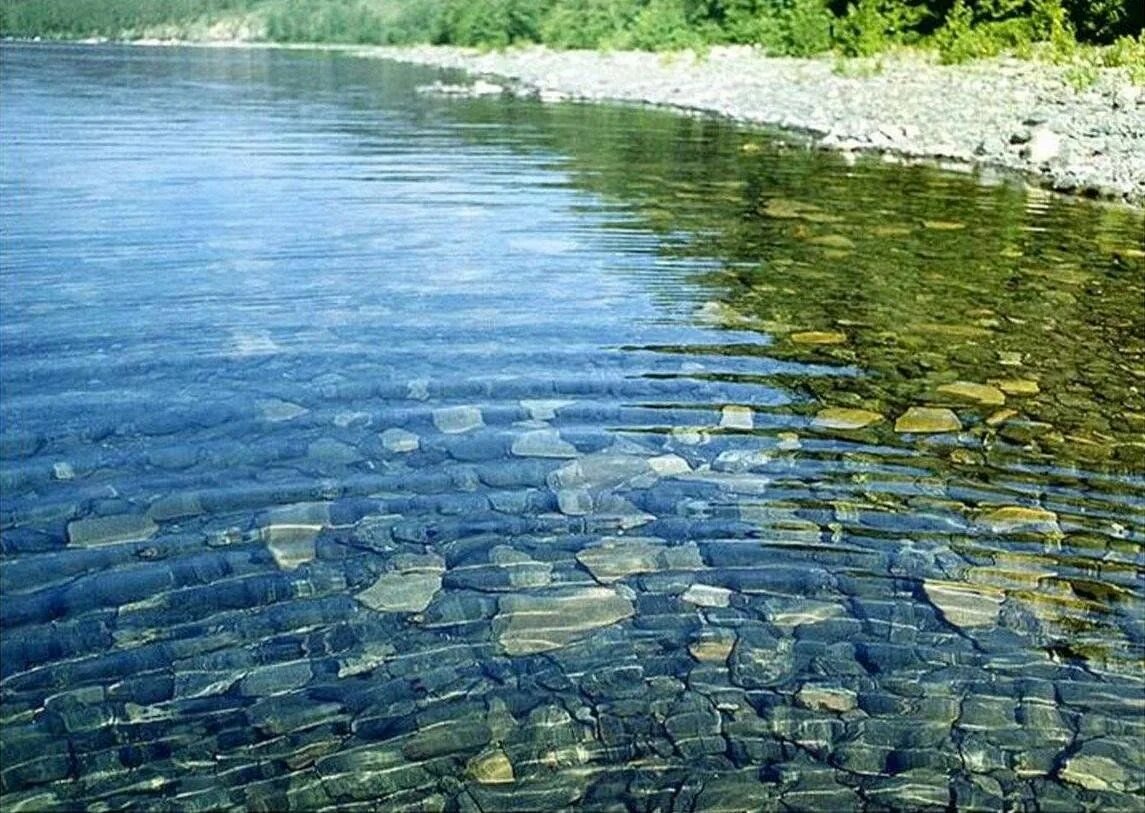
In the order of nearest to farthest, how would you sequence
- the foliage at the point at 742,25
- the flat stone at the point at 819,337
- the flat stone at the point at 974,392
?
1. the flat stone at the point at 974,392
2. the flat stone at the point at 819,337
3. the foliage at the point at 742,25

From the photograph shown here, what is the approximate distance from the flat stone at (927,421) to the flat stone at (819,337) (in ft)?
5.06

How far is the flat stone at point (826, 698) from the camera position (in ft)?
13.5

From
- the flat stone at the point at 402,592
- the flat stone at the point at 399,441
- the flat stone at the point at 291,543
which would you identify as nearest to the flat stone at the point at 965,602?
the flat stone at the point at 402,592

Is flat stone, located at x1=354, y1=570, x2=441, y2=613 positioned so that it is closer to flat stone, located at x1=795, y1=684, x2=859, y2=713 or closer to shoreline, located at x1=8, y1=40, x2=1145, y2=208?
flat stone, located at x1=795, y1=684, x2=859, y2=713

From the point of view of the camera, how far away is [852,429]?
7000 mm

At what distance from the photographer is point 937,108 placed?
87.5 feet

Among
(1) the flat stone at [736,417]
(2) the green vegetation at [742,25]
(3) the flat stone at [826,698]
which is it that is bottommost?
(3) the flat stone at [826,698]

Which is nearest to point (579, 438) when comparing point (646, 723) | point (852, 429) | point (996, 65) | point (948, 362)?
point (852, 429)

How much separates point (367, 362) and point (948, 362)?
4.46 metres

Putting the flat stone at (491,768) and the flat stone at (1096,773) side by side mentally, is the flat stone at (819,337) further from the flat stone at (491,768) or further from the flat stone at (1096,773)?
the flat stone at (491,768)

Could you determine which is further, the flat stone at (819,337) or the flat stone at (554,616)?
the flat stone at (819,337)

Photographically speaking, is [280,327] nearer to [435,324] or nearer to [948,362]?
[435,324]

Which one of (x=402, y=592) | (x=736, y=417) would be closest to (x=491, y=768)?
(x=402, y=592)

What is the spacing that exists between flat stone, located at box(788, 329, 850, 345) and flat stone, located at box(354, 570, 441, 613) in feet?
15.6
